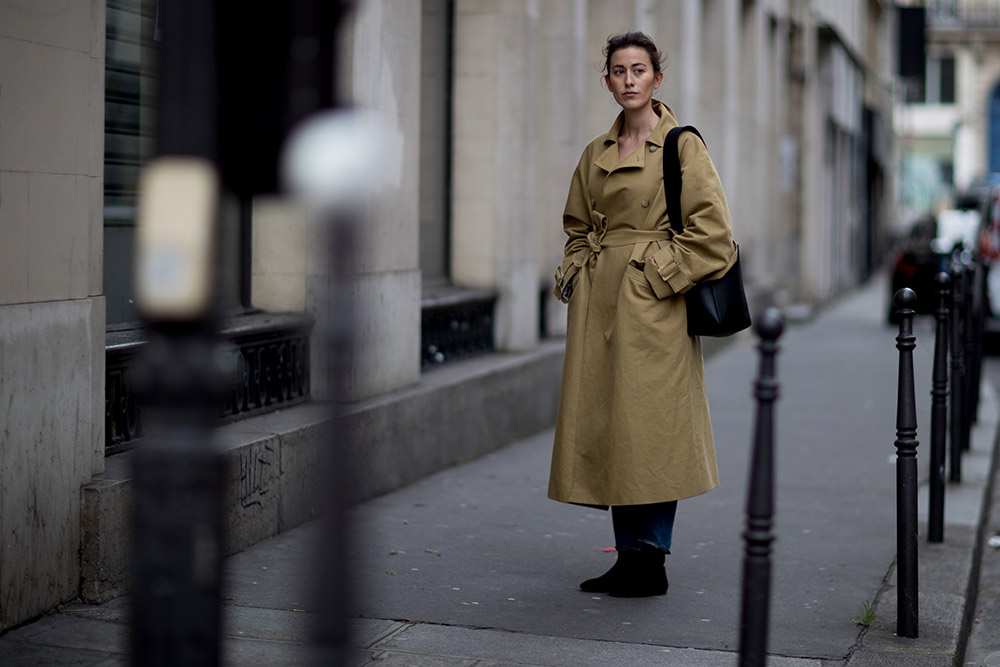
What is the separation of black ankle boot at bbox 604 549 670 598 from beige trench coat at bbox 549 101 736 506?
0.33 meters

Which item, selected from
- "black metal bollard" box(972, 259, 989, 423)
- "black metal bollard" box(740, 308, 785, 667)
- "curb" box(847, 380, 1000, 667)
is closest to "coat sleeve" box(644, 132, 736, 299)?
"curb" box(847, 380, 1000, 667)

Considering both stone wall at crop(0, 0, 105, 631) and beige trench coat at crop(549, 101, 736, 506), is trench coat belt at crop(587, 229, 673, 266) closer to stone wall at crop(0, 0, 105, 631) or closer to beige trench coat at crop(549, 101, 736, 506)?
beige trench coat at crop(549, 101, 736, 506)

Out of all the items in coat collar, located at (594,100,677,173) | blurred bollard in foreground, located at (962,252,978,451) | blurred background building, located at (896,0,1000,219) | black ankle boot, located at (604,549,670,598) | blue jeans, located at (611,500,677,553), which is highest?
blurred background building, located at (896,0,1000,219)

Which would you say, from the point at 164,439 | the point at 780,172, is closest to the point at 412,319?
the point at 164,439

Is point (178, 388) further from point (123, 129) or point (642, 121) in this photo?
point (123, 129)

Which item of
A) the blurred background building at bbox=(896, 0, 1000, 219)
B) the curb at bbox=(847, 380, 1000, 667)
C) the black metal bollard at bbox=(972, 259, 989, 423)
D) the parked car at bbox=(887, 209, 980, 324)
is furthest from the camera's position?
the blurred background building at bbox=(896, 0, 1000, 219)

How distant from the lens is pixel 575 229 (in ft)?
17.6

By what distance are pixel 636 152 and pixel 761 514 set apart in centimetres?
225

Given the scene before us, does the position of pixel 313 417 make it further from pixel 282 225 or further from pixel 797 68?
pixel 797 68

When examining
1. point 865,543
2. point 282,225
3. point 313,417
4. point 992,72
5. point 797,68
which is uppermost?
point 992,72

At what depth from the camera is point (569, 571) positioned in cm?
578

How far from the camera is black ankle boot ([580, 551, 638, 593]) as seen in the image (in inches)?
208

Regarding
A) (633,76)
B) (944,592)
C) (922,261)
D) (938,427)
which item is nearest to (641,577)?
(944,592)

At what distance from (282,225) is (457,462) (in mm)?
2097
